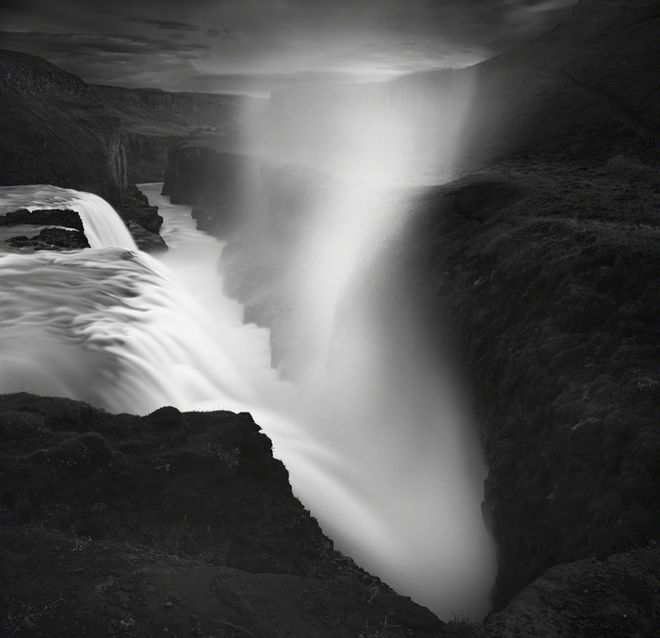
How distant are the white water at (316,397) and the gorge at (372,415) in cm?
9

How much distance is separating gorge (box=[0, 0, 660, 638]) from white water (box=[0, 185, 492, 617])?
0.09 metres

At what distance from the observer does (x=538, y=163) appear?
91.8ft

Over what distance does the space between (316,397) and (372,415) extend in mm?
4810

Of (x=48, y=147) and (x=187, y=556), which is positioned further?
(x=48, y=147)

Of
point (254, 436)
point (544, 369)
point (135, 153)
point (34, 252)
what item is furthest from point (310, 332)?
point (135, 153)

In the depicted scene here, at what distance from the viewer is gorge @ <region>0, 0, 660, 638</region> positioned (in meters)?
6.30

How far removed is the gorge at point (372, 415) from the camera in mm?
6301

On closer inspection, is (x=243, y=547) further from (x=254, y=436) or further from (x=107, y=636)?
(x=107, y=636)

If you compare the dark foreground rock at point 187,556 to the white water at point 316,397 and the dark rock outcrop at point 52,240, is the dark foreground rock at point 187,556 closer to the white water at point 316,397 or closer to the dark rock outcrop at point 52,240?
the white water at point 316,397

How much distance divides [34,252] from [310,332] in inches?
530

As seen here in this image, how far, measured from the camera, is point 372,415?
63.4 feet

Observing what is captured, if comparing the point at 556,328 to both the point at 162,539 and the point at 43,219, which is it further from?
the point at 43,219

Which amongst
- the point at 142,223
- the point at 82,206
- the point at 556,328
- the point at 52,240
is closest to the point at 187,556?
the point at 556,328

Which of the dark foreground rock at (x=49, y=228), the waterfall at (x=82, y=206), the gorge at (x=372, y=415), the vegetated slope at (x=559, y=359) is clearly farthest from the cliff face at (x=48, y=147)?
the vegetated slope at (x=559, y=359)
